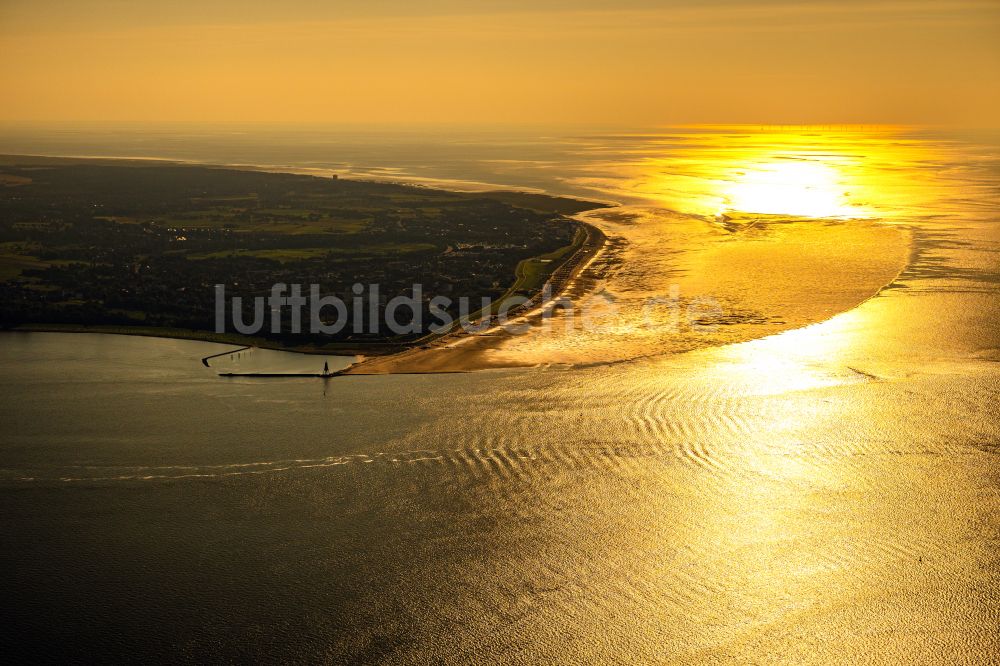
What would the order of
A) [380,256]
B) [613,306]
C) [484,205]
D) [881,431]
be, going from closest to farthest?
[881,431] → [613,306] → [380,256] → [484,205]

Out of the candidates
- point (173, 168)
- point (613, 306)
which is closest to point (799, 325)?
point (613, 306)

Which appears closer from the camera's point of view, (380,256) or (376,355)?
(376,355)

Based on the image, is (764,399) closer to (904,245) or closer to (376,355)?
(376,355)

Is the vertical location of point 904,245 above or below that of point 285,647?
above

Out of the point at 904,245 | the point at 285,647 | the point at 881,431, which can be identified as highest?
the point at 904,245

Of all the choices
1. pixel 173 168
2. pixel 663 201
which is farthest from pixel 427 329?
pixel 173 168

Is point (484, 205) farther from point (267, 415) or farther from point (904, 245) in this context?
point (267, 415)

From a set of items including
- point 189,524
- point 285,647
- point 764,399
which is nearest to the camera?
point 285,647
